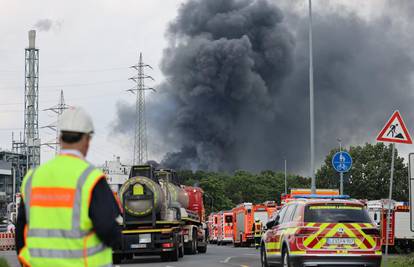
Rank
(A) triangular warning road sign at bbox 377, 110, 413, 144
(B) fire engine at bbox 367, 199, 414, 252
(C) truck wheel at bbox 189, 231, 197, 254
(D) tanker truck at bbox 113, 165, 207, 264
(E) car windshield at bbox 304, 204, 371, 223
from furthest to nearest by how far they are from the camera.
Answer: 1. (B) fire engine at bbox 367, 199, 414, 252
2. (C) truck wheel at bbox 189, 231, 197, 254
3. (D) tanker truck at bbox 113, 165, 207, 264
4. (A) triangular warning road sign at bbox 377, 110, 413, 144
5. (E) car windshield at bbox 304, 204, 371, 223

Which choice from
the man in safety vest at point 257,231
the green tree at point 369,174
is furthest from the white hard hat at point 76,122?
the green tree at point 369,174

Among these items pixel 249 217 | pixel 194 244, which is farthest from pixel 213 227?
pixel 194 244

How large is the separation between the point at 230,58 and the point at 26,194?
110 meters

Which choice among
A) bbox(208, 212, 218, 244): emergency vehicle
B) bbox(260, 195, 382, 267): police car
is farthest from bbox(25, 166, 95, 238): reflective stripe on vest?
bbox(208, 212, 218, 244): emergency vehicle

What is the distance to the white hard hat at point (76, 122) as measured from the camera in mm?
5004

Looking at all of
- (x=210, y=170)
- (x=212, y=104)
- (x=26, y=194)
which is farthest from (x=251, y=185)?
(x=26, y=194)

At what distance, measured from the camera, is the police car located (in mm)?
15828

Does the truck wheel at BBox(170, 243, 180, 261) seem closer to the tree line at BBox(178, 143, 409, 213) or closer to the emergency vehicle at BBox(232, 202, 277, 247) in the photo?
the emergency vehicle at BBox(232, 202, 277, 247)

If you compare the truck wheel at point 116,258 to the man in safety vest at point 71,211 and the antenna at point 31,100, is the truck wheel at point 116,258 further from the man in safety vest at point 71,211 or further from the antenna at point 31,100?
the antenna at point 31,100

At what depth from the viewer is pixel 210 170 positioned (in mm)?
129875

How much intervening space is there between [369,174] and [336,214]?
9420 centimetres

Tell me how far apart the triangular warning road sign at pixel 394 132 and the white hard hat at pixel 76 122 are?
13198 millimetres

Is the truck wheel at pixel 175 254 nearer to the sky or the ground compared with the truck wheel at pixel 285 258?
nearer to the ground

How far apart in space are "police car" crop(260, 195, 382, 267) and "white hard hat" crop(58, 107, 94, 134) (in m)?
11.3
